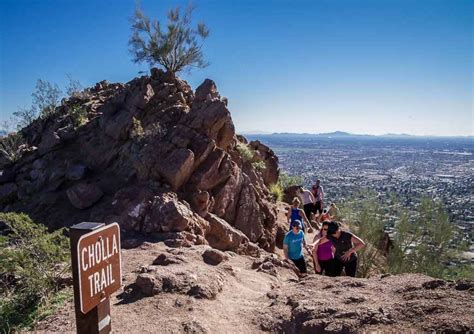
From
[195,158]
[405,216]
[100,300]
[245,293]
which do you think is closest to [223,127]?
[195,158]

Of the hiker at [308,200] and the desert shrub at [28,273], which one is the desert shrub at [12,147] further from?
the hiker at [308,200]

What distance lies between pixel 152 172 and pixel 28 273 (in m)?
4.71

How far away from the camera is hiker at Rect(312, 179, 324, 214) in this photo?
15.9m

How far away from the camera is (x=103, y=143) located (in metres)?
12.5

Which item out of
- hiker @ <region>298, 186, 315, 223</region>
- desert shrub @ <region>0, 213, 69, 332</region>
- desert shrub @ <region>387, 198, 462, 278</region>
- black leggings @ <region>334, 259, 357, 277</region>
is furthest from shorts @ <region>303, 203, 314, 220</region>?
desert shrub @ <region>0, 213, 69, 332</region>

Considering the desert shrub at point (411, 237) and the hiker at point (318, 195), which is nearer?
the desert shrub at point (411, 237)

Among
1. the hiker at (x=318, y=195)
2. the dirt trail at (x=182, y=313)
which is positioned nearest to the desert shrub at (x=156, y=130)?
the dirt trail at (x=182, y=313)

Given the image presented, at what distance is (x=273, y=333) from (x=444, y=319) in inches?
85.7

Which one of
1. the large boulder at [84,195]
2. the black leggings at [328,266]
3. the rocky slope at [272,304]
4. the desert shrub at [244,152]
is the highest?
the desert shrub at [244,152]

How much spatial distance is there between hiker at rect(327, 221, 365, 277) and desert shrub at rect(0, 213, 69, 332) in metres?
5.19

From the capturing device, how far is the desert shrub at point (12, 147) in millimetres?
13502

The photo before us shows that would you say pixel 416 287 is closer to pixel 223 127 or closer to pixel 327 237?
pixel 327 237

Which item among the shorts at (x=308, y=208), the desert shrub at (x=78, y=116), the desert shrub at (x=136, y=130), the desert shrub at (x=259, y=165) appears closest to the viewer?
the desert shrub at (x=136, y=130)

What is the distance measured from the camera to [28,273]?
6.11 m
